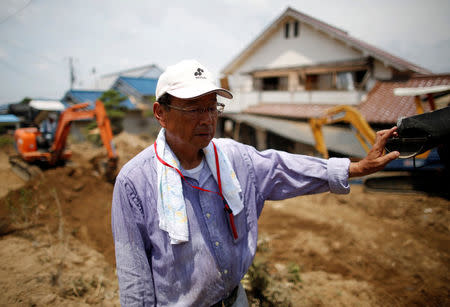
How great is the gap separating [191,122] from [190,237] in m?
0.63

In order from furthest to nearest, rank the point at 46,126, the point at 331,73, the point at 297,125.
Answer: the point at 331,73 → the point at 297,125 → the point at 46,126

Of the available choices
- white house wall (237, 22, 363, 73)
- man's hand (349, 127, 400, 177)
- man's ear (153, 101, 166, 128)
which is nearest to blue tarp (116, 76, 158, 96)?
white house wall (237, 22, 363, 73)

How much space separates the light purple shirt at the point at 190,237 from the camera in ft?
4.20

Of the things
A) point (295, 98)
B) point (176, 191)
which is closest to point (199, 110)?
point (176, 191)

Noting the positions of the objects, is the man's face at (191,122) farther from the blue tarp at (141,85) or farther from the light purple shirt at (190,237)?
the blue tarp at (141,85)

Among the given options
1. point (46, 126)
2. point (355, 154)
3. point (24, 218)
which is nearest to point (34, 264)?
point (24, 218)

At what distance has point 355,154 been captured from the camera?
7.39 meters

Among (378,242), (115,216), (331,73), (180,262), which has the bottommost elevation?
(378,242)

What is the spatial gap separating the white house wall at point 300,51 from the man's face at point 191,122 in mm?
12733

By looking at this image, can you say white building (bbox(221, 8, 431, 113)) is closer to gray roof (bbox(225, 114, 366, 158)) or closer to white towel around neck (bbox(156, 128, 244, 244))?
gray roof (bbox(225, 114, 366, 158))

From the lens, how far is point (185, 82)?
1275mm

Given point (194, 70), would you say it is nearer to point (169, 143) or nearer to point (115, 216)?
point (169, 143)

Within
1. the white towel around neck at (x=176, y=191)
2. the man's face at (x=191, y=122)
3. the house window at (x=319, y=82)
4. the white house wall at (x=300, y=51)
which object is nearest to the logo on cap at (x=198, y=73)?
the man's face at (x=191, y=122)

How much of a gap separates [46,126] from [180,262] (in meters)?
10.1
